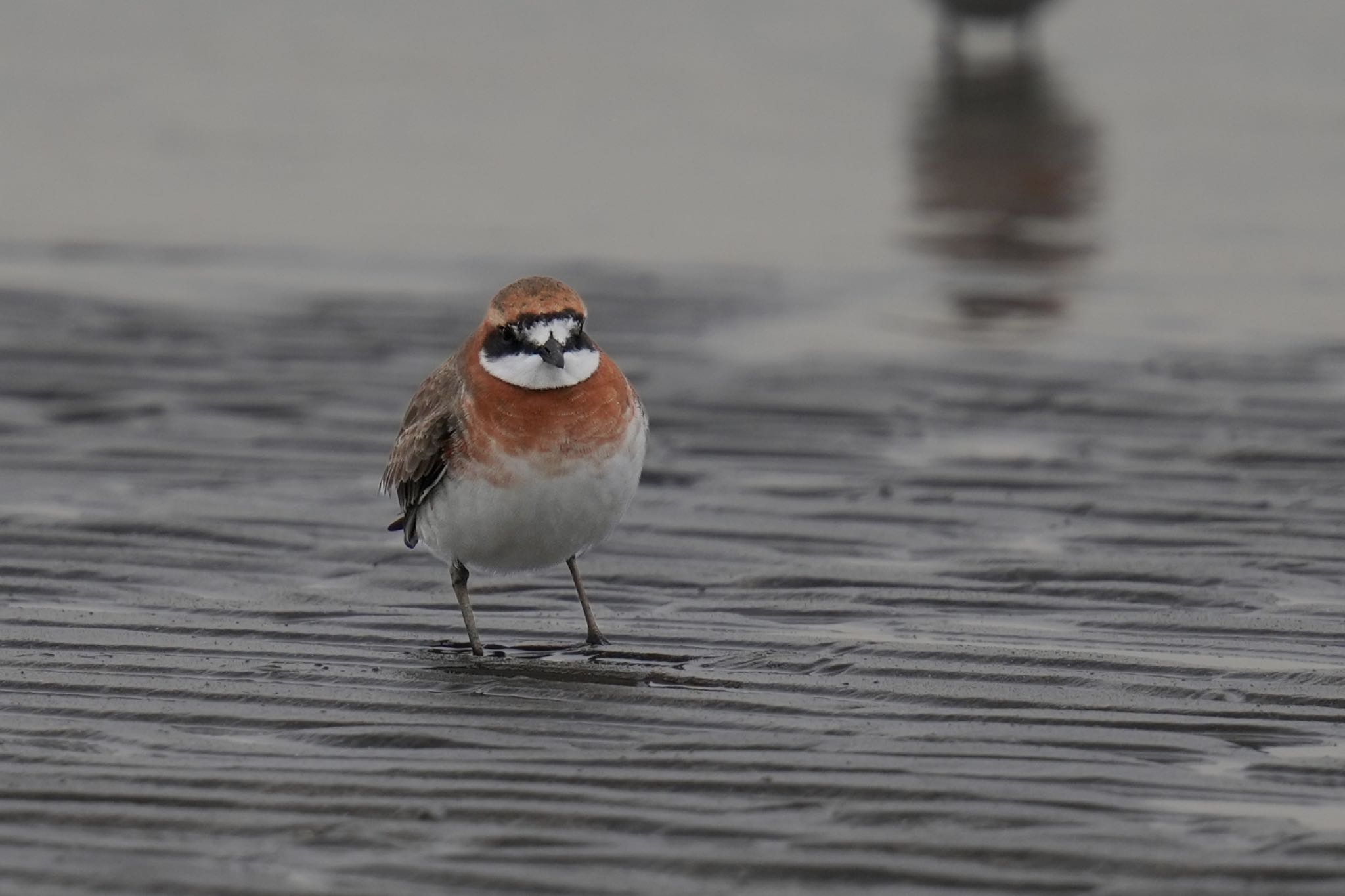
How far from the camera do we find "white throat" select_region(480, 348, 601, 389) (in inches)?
254

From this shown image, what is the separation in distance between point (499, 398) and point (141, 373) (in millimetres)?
4577

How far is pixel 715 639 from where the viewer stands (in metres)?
6.88

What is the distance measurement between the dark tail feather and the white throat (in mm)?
810

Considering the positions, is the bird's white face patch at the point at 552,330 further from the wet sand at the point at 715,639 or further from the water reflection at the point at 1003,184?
the water reflection at the point at 1003,184

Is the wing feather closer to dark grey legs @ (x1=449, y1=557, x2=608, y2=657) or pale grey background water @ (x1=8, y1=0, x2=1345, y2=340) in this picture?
dark grey legs @ (x1=449, y1=557, x2=608, y2=657)

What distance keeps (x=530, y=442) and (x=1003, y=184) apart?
36.0 ft

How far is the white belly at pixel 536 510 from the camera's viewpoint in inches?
257

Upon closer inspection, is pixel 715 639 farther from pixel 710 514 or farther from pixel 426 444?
pixel 710 514

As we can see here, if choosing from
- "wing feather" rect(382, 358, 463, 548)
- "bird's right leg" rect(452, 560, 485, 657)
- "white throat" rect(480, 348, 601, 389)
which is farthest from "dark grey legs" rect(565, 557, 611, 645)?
"white throat" rect(480, 348, 601, 389)

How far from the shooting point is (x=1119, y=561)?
7703mm

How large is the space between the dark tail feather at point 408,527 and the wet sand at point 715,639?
235 mm

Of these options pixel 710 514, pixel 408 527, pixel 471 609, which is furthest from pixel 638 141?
pixel 471 609

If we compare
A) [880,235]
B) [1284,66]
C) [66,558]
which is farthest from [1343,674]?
[1284,66]

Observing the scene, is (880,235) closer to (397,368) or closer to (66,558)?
(397,368)
